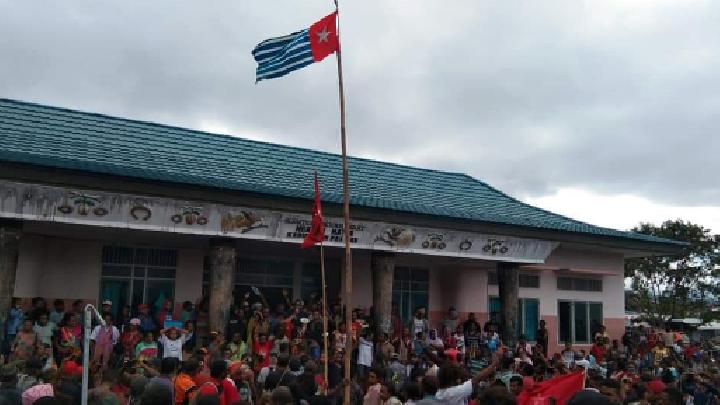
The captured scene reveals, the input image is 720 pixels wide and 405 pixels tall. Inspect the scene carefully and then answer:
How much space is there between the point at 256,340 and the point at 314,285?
598 centimetres

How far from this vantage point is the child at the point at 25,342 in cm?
1184

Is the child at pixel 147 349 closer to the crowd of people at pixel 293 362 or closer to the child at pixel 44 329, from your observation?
the crowd of people at pixel 293 362

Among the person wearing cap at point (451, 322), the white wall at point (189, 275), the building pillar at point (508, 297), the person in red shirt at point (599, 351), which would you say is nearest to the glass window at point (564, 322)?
the person in red shirt at point (599, 351)

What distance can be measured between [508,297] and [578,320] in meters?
5.22

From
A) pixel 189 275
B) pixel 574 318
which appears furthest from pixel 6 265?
pixel 574 318

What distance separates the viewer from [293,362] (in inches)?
369

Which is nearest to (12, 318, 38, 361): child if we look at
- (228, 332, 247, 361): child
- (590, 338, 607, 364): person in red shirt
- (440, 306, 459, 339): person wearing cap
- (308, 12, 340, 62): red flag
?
(228, 332, 247, 361): child

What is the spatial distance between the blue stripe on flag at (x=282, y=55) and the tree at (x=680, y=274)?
1298 inches

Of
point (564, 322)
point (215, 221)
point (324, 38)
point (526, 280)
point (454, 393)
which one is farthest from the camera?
point (564, 322)

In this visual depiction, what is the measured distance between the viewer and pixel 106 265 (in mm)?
16500

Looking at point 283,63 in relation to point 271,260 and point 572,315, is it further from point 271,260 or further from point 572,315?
point 572,315

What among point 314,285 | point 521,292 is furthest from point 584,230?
point 314,285

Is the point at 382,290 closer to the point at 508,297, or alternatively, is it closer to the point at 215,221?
the point at 215,221

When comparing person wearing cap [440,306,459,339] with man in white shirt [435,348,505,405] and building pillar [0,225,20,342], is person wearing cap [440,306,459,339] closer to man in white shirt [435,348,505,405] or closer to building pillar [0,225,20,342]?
building pillar [0,225,20,342]
